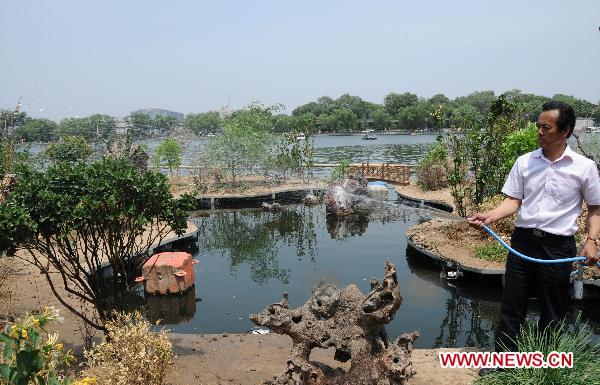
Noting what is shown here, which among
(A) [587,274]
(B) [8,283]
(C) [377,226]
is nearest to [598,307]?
(A) [587,274]

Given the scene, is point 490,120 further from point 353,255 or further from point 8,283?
point 8,283

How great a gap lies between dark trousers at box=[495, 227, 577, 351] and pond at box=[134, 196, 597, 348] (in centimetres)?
203

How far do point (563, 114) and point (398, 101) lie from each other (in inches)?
3831

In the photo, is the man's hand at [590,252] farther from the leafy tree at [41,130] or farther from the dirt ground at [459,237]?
the leafy tree at [41,130]

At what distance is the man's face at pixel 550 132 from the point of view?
354cm

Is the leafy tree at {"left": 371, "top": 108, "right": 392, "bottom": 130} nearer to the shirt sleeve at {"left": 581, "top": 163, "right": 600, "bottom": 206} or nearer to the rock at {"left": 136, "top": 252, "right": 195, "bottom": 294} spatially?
the rock at {"left": 136, "top": 252, "right": 195, "bottom": 294}

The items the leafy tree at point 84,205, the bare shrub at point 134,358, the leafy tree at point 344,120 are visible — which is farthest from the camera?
the leafy tree at point 344,120

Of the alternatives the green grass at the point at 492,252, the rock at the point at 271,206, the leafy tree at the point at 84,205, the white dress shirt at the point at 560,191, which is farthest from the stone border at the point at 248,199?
the white dress shirt at the point at 560,191

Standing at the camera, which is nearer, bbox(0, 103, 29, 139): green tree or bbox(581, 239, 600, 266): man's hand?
bbox(581, 239, 600, 266): man's hand

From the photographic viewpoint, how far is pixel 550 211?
3.63 m

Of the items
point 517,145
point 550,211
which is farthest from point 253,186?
point 550,211

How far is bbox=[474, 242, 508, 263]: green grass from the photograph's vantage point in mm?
10938

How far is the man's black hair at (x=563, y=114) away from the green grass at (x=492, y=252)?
25.6 ft

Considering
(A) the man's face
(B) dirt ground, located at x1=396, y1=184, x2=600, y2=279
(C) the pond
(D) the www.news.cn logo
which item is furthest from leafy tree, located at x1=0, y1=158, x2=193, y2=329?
(B) dirt ground, located at x1=396, y1=184, x2=600, y2=279
